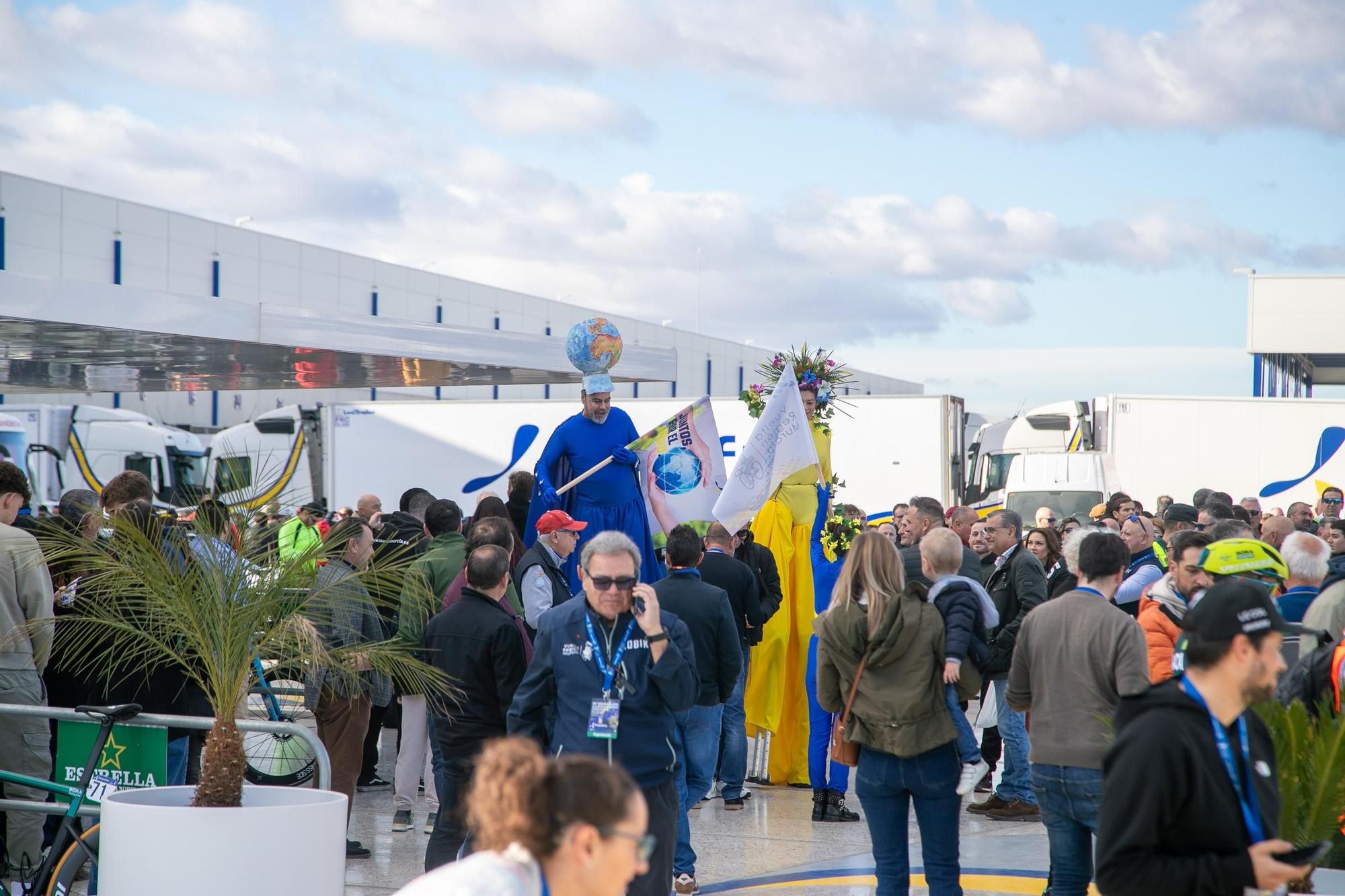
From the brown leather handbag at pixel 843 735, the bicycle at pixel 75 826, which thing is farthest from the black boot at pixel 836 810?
the bicycle at pixel 75 826

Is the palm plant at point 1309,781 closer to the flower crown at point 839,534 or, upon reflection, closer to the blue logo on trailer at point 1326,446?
the flower crown at point 839,534

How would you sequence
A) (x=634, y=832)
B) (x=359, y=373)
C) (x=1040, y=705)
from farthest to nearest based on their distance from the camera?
(x=359, y=373) < (x=1040, y=705) < (x=634, y=832)

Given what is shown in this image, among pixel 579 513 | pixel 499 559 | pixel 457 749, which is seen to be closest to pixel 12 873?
pixel 457 749

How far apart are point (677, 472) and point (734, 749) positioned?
193 centimetres

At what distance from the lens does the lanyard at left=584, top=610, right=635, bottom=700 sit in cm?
477

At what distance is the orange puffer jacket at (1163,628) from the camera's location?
6.00m

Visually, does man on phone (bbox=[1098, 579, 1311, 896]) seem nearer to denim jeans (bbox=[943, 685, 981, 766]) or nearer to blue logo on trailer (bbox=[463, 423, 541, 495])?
denim jeans (bbox=[943, 685, 981, 766])

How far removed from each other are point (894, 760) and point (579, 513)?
3116 mm

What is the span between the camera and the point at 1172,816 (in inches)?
Result: 116

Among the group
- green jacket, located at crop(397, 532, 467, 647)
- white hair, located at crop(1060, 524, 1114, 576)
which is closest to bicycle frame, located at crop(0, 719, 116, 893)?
green jacket, located at crop(397, 532, 467, 647)

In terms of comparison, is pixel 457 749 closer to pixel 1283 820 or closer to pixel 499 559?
pixel 499 559

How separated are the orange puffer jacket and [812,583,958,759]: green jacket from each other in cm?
99

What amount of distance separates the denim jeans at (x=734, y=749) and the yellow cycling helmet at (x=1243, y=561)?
4169 millimetres

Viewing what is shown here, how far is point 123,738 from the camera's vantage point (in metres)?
5.61
